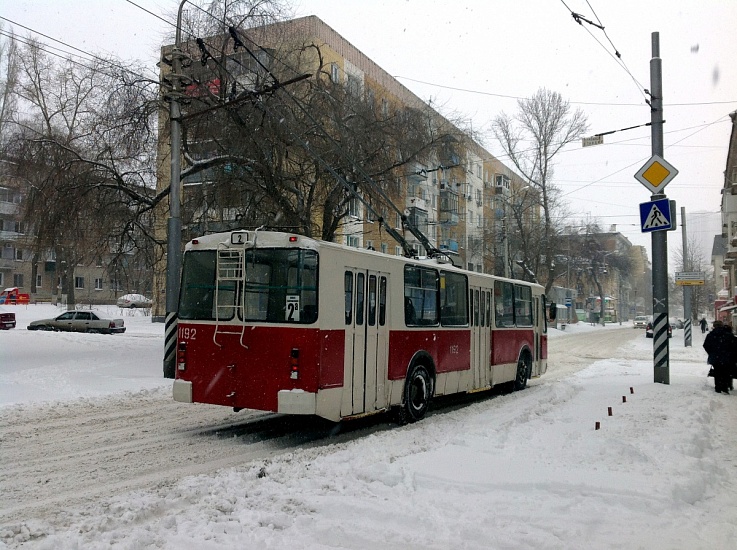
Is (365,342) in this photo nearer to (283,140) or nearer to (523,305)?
(523,305)

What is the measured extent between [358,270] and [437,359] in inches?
116

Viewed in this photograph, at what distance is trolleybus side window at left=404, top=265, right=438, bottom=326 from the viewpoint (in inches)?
Answer: 401

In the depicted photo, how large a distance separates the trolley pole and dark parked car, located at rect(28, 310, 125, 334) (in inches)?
1136

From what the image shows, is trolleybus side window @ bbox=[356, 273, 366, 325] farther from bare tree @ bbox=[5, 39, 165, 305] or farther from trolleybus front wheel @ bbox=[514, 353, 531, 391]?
bare tree @ bbox=[5, 39, 165, 305]

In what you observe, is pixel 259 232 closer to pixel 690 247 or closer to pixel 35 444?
pixel 35 444

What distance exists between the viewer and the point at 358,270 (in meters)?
8.98

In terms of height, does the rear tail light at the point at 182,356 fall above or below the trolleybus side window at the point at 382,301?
below

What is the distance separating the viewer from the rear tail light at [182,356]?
8.87 meters

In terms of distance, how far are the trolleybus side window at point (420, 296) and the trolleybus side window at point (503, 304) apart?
315cm

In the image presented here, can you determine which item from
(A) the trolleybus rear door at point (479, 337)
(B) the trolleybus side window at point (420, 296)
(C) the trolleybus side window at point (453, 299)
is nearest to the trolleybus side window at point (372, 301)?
(B) the trolleybus side window at point (420, 296)

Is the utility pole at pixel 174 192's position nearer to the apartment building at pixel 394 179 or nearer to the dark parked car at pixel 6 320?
the apartment building at pixel 394 179

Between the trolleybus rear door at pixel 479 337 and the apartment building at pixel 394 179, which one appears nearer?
the trolleybus rear door at pixel 479 337

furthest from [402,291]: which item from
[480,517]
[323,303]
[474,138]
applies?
[474,138]

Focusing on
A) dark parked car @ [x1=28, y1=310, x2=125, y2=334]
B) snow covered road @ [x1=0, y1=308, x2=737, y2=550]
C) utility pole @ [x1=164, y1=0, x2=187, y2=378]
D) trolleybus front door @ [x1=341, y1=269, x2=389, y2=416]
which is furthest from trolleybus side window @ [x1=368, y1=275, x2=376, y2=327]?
dark parked car @ [x1=28, y1=310, x2=125, y2=334]
